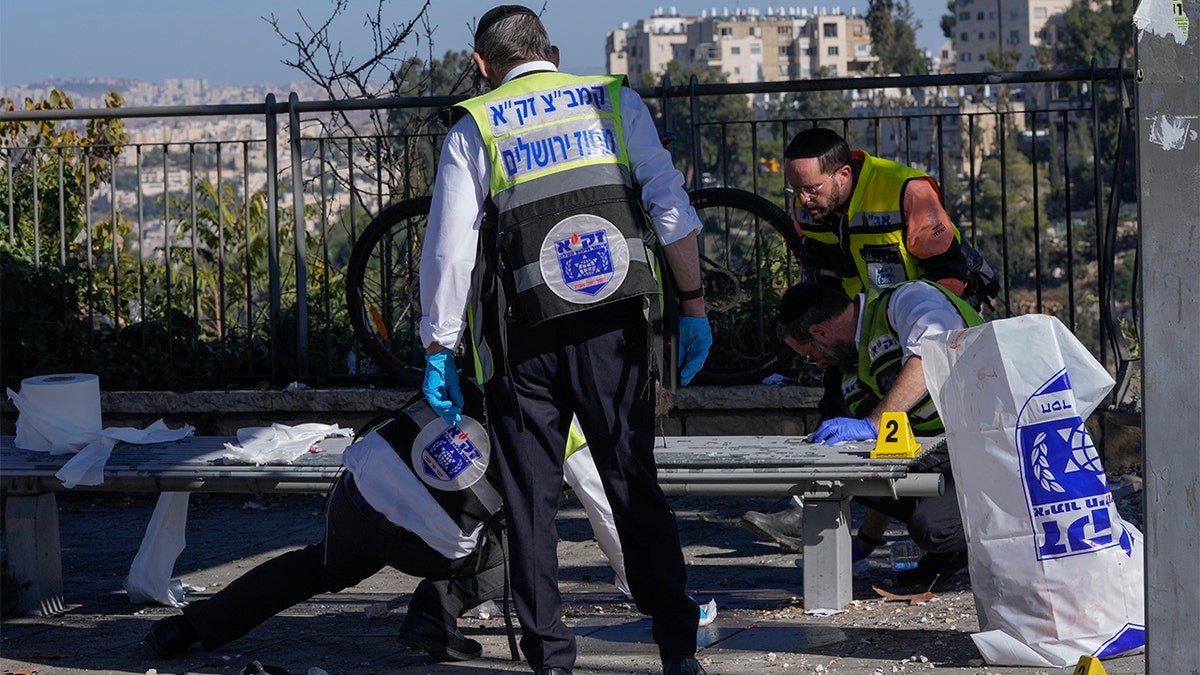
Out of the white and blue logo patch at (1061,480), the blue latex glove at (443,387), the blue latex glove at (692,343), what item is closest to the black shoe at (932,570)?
the white and blue logo patch at (1061,480)

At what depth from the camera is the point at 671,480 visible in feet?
14.5

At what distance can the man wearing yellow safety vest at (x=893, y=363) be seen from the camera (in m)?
4.36

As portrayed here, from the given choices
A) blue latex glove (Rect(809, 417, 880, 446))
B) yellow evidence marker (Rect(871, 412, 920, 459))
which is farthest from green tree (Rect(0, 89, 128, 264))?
yellow evidence marker (Rect(871, 412, 920, 459))

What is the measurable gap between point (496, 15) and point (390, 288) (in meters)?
3.68

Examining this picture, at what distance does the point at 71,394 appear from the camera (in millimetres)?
4934

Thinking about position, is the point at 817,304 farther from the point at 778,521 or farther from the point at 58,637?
the point at 58,637

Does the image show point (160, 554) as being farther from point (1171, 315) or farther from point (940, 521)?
point (1171, 315)

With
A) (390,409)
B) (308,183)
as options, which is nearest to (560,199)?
(390,409)

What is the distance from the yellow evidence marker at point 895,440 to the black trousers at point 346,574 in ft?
3.90

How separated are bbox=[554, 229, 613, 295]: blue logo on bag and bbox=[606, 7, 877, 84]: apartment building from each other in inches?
4536

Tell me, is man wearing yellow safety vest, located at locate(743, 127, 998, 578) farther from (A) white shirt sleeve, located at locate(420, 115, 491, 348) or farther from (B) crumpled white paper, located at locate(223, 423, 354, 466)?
(A) white shirt sleeve, located at locate(420, 115, 491, 348)

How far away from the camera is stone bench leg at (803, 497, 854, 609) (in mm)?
4316

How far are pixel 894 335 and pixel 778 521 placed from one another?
112 centimetres

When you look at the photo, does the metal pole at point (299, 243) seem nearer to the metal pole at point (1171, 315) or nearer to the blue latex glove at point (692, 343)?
the blue latex glove at point (692, 343)
